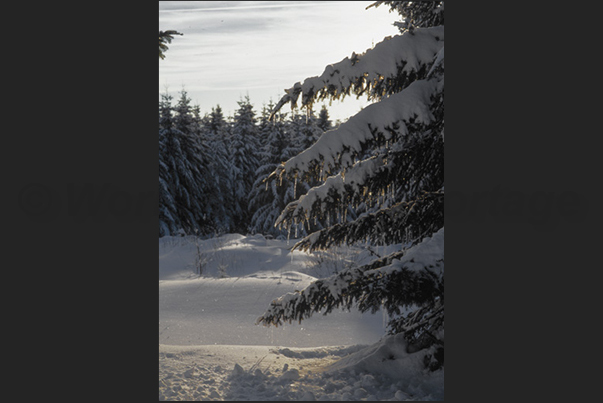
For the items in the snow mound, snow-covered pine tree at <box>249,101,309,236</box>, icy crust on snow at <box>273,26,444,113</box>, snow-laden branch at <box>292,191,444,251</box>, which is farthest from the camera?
snow-covered pine tree at <box>249,101,309,236</box>

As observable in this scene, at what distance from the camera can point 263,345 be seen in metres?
6.44

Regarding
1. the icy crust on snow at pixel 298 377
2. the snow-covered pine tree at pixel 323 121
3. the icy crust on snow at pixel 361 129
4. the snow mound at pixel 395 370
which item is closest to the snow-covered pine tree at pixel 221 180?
the snow-covered pine tree at pixel 323 121

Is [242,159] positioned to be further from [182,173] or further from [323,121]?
[182,173]

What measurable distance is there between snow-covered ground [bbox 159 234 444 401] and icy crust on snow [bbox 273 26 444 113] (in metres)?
2.29

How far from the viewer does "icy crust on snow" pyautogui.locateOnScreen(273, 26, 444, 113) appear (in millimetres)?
3748

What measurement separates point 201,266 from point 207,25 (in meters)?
9.99

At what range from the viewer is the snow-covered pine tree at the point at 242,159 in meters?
30.1

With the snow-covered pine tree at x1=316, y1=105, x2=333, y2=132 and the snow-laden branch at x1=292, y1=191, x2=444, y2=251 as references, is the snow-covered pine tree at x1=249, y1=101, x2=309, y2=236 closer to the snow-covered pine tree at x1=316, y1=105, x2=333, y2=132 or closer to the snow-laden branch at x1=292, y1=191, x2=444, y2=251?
the snow-covered pine tree at x1=316, y1=105, x2=333, y2=132

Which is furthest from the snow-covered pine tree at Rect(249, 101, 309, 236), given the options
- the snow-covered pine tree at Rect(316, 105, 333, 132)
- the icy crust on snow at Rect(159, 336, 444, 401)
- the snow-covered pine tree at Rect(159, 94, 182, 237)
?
the icy crust on snow at Rect(159, 336, 444, 401)

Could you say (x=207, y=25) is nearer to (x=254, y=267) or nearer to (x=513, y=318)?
(x=513, y=318)

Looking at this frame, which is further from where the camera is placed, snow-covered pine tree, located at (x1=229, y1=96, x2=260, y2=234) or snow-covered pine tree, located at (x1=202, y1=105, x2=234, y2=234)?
snow-covered pine tree, located at (x1=229, y1=96, x2=260, y2=234)

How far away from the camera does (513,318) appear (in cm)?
262

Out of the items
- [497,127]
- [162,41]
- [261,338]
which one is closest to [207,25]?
[497,127]

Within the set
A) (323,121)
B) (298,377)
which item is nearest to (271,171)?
(323,121)
